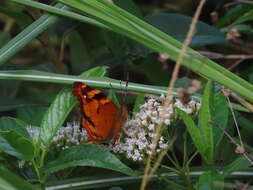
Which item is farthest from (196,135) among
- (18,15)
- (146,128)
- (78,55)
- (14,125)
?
(78,55)

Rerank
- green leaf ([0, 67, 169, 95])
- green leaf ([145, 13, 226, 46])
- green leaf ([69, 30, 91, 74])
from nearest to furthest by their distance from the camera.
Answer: green leaf ([0, 67, 169, 95])
green leaf ([145, 13, 226, 46])
green leaf ([69, 30, 91, 74])

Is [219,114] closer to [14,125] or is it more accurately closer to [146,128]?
[146,128]

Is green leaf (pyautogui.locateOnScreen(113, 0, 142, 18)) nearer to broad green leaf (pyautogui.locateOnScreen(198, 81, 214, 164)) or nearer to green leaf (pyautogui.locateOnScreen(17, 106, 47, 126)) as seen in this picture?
green leaf (pyautogui.locateOnScreen(17, 106, 47, 126))

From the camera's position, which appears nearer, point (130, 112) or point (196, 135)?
point (196, 135)

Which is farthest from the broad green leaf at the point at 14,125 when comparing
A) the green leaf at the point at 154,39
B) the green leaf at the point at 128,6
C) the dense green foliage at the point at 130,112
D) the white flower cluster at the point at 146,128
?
the green leaf at the point at 128,6

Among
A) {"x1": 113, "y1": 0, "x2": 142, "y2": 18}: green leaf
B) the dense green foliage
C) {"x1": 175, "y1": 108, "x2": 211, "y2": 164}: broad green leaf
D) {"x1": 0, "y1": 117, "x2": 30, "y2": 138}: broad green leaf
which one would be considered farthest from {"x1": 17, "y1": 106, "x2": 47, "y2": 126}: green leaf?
{"x1": 175, "y1": 108, "x2": 211, "y2": 164}: broad green leaf

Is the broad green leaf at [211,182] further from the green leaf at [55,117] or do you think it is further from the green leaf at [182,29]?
the green leaf at [182,29]
